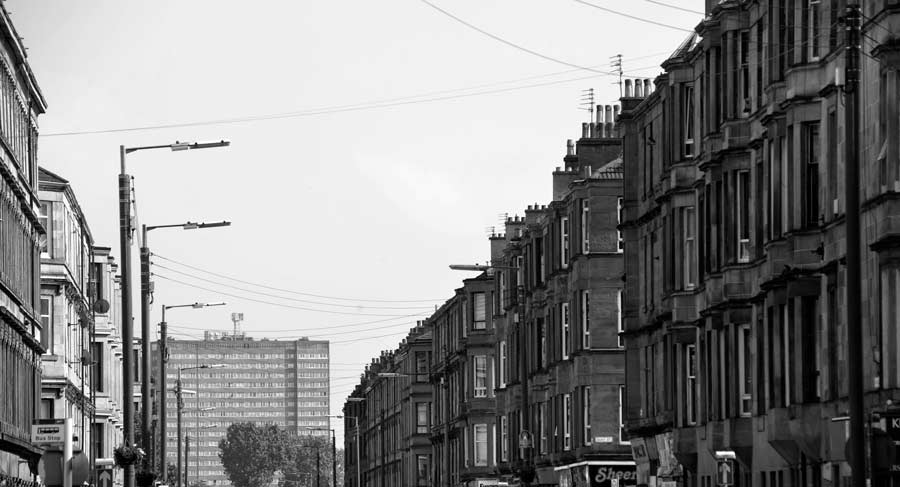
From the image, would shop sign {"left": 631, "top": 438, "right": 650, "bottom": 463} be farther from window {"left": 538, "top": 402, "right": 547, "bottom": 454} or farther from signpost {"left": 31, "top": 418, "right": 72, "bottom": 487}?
signpost {"left": 31, "top": 418, "right": 72, "bottom": 487}

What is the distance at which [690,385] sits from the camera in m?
55.2

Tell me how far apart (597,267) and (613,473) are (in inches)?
288

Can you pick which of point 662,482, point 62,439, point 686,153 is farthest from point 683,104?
point 62,439

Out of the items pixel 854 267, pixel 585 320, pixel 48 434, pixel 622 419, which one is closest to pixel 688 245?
pixel 622 419

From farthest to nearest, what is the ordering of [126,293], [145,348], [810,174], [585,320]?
[585,320], [145,348], [810,174], [126,293]

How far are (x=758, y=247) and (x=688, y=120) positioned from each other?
1007 cm

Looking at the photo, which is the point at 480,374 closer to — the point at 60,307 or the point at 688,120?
the point at 60,307

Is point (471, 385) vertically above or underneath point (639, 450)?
above

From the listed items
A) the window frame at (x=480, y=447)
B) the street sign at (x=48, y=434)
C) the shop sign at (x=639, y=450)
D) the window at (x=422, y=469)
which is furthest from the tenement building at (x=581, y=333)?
the window at (x=422, y=469)

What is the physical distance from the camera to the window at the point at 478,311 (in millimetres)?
106312

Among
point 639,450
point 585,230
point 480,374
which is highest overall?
point 585,230

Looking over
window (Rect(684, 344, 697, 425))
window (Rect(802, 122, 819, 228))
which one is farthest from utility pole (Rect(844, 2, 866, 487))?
window (Rect(684, 344, 697, 425))

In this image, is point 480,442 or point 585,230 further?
point 480,442

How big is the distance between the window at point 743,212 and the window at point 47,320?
39009 millimetres
